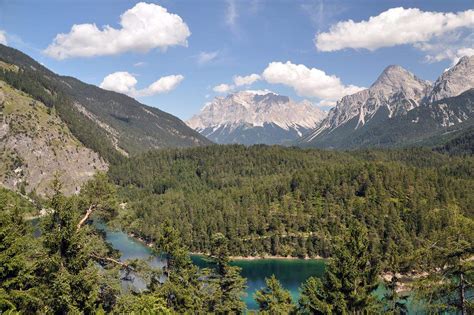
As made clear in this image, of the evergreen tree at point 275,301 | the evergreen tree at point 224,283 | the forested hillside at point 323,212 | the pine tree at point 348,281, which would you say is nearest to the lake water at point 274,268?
the forested hillside at point 323,212

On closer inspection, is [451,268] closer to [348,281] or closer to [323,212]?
[348,281]

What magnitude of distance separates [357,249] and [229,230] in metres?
121

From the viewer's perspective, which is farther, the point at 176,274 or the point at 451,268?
the point at 176,274

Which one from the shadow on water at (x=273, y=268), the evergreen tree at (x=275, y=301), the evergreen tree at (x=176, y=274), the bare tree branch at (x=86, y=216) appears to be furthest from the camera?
the shadow on water at (x=273, y=268)

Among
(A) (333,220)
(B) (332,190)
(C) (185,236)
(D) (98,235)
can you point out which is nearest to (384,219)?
(A) (333,220)

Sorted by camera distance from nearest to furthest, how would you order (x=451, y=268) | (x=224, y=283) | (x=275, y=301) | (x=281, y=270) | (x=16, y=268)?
(x=451, y=268) → (x=16, y=268) → (x=224, y=283) → (x=275, y=301) → (x=281, y=270)

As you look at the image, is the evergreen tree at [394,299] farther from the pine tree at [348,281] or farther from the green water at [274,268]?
the green water at [274,268]

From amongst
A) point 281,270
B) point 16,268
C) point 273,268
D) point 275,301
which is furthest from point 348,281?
point 273,268

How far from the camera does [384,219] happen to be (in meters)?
157

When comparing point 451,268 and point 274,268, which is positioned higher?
point 451,268

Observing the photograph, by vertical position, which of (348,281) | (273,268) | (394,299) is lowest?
(273,268)

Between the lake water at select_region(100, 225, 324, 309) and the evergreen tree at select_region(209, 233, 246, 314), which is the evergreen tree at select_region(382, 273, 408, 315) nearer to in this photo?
the evergreen tree at select_region(209, 233, 246, 314)

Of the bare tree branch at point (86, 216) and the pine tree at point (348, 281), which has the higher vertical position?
the bare tree branch at point (86, 216)

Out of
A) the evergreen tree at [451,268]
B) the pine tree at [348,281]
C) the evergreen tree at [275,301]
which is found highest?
the evergreen tree at [451,268]
